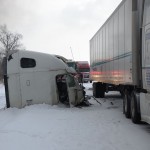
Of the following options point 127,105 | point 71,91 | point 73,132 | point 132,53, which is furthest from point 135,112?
point 71,91

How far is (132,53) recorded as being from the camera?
11789 mm

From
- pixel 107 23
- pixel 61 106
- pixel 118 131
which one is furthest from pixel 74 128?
pixel 107 23

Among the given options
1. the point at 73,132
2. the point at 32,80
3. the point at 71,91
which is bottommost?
the point at 73,132

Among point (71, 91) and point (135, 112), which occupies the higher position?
point (71, 91)

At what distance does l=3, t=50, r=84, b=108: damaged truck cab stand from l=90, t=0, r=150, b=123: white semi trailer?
2.39m

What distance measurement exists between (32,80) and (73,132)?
667 centimetres

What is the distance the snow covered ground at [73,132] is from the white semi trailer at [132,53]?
677 millimetres

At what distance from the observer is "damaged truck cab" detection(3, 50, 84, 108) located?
1698cm

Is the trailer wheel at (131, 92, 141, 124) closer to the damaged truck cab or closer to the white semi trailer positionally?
the white semi trailer

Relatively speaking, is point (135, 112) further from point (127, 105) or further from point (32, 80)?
point (32, 80)

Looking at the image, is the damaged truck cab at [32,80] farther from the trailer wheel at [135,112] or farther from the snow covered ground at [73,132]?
the trailer wheel at [135,112]

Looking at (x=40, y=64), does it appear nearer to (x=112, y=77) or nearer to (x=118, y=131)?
(x=112, y=77)

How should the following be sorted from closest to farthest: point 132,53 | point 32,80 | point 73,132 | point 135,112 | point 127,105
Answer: point 73,132
point 132,53
point 135,112
point 127,105
point 32,80

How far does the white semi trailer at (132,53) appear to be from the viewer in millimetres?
10773
